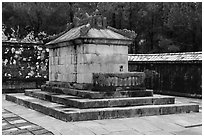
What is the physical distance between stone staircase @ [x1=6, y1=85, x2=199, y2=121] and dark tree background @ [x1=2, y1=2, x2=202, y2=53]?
655 inches

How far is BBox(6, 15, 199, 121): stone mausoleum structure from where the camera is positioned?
750cm

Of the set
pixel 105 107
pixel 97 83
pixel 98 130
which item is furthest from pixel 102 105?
pixel 98 130

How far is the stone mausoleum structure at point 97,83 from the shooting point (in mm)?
7496

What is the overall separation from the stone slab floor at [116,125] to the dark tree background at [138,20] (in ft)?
58.8

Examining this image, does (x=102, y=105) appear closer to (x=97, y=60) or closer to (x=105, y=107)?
(x=105, y=107)

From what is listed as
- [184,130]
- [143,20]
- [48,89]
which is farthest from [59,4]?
[184,130]

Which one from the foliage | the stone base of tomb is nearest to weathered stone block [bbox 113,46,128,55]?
the stone base of tomb

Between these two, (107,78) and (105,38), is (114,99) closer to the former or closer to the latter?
(107,78)

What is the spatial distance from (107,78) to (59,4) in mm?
22285

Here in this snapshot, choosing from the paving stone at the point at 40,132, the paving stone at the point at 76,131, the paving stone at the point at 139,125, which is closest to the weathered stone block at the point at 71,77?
the paving stone at the point at 139,125

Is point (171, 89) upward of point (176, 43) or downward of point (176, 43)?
downward

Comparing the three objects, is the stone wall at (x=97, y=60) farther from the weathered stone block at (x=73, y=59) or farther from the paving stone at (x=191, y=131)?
the paving stone at (x=191, y=131)

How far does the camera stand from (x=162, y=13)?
27.3 m

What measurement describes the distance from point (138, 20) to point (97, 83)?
19.7m
